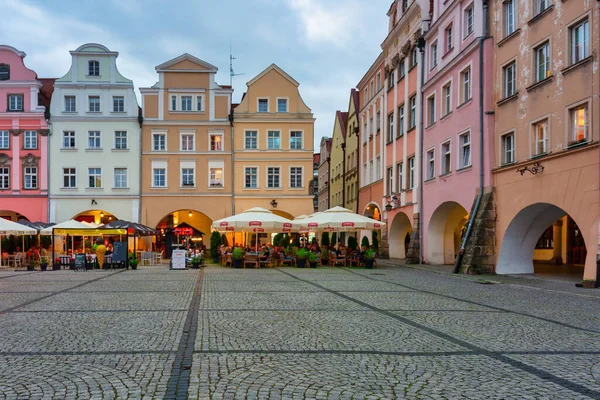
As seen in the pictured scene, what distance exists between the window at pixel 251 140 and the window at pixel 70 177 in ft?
40.7

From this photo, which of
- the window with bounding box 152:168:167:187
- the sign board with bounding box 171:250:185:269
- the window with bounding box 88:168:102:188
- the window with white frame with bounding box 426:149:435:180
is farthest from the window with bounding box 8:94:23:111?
the window with white frame with bounding box 426:149:435:180

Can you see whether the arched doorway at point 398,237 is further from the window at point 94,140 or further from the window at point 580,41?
the window at point 94,140

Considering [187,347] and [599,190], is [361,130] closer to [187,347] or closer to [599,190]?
[599,190]

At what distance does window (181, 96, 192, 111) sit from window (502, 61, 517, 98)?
1046 inches

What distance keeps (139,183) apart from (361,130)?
16655 mm

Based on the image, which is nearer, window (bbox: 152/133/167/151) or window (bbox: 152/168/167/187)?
window (bbox: 152/168/167/187)

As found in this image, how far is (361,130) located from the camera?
148 feet

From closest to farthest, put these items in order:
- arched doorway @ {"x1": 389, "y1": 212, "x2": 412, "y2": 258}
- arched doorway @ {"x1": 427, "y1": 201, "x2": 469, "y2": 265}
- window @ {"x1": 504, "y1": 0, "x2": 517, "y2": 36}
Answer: window @ {"x1": 504, "y1": 0, "x2": 517, "y2": 36}
arched doorway @ {"x1": 427, "y1": 201, "x2": 469, "y2": 265}
arched doorway @ {"x1": 389, "y1": 212, "x2": 412, "y2": 258}

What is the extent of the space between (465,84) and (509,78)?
334 cm

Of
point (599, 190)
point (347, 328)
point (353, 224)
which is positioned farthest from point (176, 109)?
point (347, 328)

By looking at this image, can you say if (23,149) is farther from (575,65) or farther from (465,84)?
(575,65)

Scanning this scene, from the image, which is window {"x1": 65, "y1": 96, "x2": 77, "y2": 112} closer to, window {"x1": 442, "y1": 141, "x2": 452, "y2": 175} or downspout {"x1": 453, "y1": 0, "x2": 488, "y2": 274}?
window {"x1": 442, "y1": 141, "x2": 452, "y2": 175}

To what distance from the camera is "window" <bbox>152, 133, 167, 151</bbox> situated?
43375mm

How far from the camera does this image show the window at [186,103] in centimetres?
4366
